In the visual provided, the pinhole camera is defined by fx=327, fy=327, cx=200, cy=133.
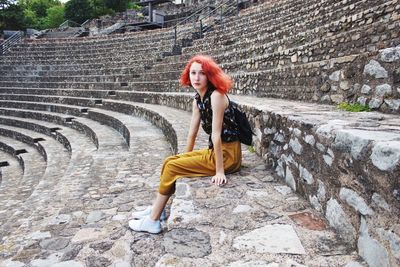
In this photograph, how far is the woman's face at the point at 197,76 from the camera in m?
2.44

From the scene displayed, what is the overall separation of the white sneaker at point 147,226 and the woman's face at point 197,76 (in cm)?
103

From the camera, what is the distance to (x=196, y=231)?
1950 millimetres

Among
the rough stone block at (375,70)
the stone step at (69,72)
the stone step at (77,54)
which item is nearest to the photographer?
the rough stone block at (375,70)

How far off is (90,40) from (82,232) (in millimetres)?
17398

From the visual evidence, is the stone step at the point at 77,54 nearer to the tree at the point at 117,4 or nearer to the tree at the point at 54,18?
the tree at the point at 117,4

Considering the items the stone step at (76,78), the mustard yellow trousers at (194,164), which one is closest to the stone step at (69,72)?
the stone step at (76,78)

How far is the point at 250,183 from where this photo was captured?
2.57m

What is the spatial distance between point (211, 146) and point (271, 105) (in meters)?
1.55

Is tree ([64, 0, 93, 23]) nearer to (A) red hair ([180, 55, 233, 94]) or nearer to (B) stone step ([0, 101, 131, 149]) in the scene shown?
(B) stone step ([0, 101, 131, 149])

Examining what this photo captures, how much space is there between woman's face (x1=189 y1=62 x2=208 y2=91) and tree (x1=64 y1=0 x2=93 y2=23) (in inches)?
1168

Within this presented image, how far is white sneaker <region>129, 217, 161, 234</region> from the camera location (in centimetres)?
216

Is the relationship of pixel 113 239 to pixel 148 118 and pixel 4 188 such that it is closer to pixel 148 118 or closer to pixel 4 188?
pixel 4 188

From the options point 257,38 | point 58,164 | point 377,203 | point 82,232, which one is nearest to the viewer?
point 377,203

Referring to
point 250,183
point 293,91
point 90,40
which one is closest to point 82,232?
point 250,183
